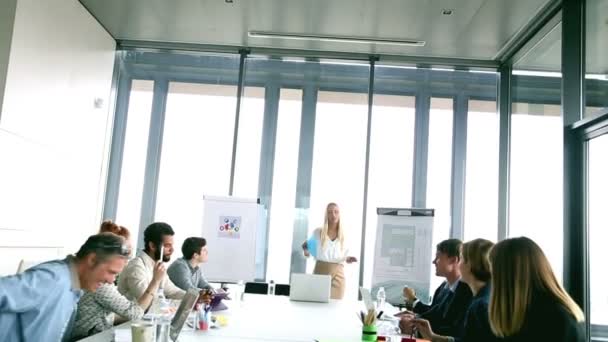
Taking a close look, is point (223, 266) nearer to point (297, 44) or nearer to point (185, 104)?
point (185, 104)

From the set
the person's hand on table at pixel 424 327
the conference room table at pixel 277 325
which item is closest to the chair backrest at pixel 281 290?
the conference room table at pixel 277 325

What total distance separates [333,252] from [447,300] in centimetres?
242

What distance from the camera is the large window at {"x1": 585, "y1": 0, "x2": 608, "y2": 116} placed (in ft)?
13.3

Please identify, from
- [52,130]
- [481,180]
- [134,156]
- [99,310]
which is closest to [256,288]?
[134,156]

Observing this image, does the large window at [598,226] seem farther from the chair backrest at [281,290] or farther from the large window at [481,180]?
the chair backrest at [281,290]

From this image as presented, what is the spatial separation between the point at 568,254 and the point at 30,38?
188 inches

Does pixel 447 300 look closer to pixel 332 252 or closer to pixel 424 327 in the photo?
pixel 424 327

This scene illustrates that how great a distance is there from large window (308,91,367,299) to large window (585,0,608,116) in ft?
8.76

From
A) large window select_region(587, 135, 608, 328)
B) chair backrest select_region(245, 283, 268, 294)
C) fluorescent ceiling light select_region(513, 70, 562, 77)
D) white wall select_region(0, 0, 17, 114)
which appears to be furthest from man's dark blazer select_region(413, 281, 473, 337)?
white wall select_region(0, 0, 17, 114)

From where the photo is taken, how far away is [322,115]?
6551 millimetres

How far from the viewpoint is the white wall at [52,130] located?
15.0 ft

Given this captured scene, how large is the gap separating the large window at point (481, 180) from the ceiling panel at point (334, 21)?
2.82ft

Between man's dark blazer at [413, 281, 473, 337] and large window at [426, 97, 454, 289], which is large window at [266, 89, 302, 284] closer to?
large window at [426, 97, 454, 289]

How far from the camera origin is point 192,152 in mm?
6500
